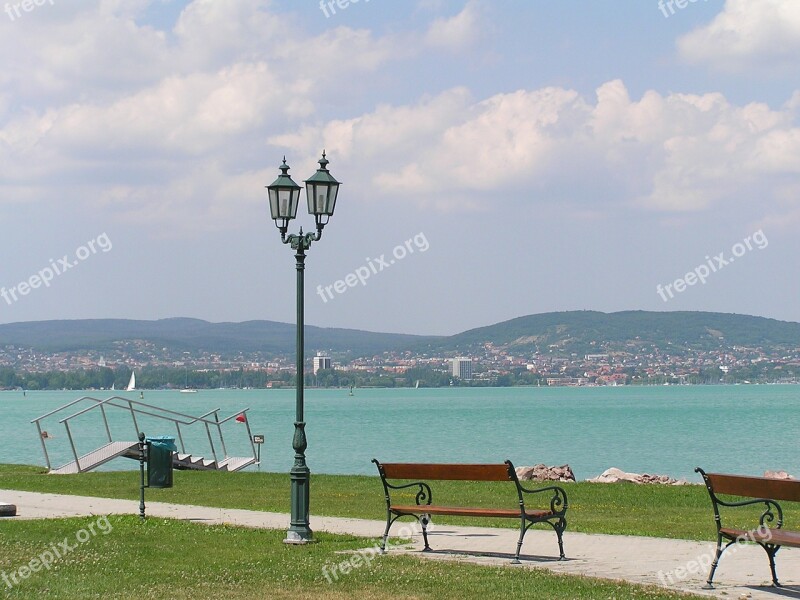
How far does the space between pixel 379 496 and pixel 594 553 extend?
879 cm

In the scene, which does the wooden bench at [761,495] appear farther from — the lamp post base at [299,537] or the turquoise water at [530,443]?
the turquoise water at [530,443]

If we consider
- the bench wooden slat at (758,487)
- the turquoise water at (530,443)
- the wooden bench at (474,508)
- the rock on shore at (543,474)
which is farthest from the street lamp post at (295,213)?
the turquoise water at (530,443)

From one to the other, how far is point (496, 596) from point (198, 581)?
104 inches

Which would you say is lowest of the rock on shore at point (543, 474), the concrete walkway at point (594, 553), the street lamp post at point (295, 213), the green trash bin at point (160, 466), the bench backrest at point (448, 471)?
the rock on shore at point (543, 474)

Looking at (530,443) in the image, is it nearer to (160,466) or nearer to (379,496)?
(379,496)

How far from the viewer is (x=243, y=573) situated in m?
10.6

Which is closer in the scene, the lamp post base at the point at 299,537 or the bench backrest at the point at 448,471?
the bench backrest at the point at 448,471

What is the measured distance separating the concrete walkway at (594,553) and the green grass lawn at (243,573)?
1.92 ft

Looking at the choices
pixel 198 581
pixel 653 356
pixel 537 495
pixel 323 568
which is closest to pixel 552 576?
pixel 323 568

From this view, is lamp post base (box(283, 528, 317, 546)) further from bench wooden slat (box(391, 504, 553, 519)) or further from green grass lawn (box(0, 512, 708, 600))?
bench wooden slat (box(391, 504, 553, 519))

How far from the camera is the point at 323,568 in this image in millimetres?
10914

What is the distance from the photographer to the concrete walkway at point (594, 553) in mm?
10281

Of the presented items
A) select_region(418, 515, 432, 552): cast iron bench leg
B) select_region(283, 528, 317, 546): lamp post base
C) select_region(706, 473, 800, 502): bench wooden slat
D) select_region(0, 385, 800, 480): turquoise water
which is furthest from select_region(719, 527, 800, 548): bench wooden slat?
select_region(0, 385, 800, 480): turquoise water

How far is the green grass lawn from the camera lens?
31.5 ft
